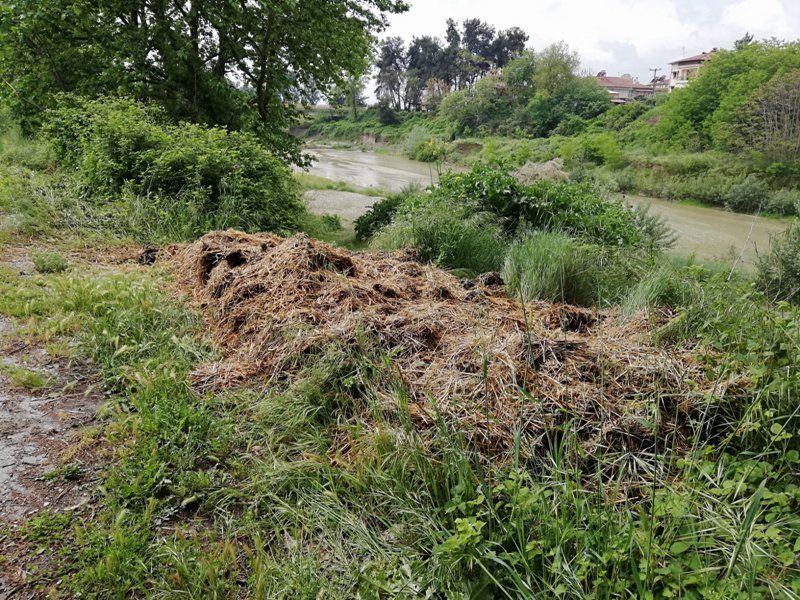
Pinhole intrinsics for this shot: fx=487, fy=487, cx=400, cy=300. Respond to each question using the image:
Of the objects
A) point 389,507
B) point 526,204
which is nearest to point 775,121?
point 526,204

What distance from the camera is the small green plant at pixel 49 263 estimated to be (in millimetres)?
4102

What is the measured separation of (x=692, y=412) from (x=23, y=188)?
7.25m

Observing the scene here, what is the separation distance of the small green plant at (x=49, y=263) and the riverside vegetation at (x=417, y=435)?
0.02 meters

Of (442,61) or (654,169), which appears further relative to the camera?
(442,61)

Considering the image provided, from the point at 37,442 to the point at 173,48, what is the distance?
387 inches

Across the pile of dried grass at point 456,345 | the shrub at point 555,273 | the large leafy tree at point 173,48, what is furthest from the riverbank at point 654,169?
the pile of dried grass at point 456,345

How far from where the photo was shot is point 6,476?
6.42 feet

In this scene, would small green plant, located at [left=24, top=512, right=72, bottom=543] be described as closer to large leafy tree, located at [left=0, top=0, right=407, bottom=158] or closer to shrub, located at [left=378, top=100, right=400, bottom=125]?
large leafy tree, located at [left=0, top=0, right=407, bottom=158]

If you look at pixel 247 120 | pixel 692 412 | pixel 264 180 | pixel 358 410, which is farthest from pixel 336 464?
pixel 247 120

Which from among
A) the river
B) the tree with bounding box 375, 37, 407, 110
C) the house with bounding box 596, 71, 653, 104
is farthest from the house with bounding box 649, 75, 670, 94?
the river

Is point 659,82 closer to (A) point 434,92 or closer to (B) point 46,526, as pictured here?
(A) point 434,92

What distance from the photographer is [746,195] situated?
2288 cm

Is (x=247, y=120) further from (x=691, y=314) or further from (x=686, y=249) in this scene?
(x=686, y=249)

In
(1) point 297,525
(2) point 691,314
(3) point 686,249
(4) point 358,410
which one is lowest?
(3) point 686,249
